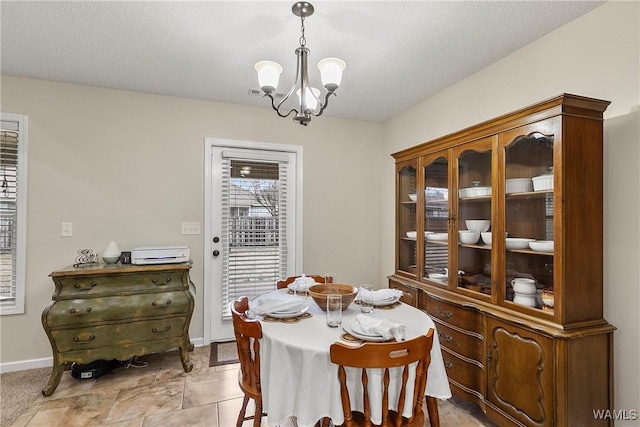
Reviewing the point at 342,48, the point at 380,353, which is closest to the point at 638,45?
the point at 342,48

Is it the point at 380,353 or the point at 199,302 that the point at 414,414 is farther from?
the point at 199,302

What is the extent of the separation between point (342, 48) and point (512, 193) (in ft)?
4.97

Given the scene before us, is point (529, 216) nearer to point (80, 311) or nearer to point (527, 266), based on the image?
point (527, 266)

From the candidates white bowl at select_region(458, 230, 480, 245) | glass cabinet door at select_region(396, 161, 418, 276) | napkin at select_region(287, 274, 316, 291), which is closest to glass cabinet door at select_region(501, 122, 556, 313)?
white bowl at select_region(458, 230, 480, 245)

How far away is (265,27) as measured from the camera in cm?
208

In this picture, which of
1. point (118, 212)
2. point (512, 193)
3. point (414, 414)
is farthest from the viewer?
point (118, 212)

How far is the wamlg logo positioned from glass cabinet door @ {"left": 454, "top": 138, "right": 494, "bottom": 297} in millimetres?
768

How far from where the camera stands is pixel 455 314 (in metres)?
2.29

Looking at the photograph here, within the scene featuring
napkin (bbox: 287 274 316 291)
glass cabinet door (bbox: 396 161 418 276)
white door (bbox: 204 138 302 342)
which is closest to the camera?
napkin (bbox: 287 274 316 291)

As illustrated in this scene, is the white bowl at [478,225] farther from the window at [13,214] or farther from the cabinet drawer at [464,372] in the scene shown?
the window at [13,214]

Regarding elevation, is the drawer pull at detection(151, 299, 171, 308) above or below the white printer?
below

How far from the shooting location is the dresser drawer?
210 cm

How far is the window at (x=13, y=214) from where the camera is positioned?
2.78 m

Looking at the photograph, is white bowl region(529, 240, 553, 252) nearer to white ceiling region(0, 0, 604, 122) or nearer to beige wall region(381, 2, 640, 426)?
beige wall region(381, 2, 640, 426)
